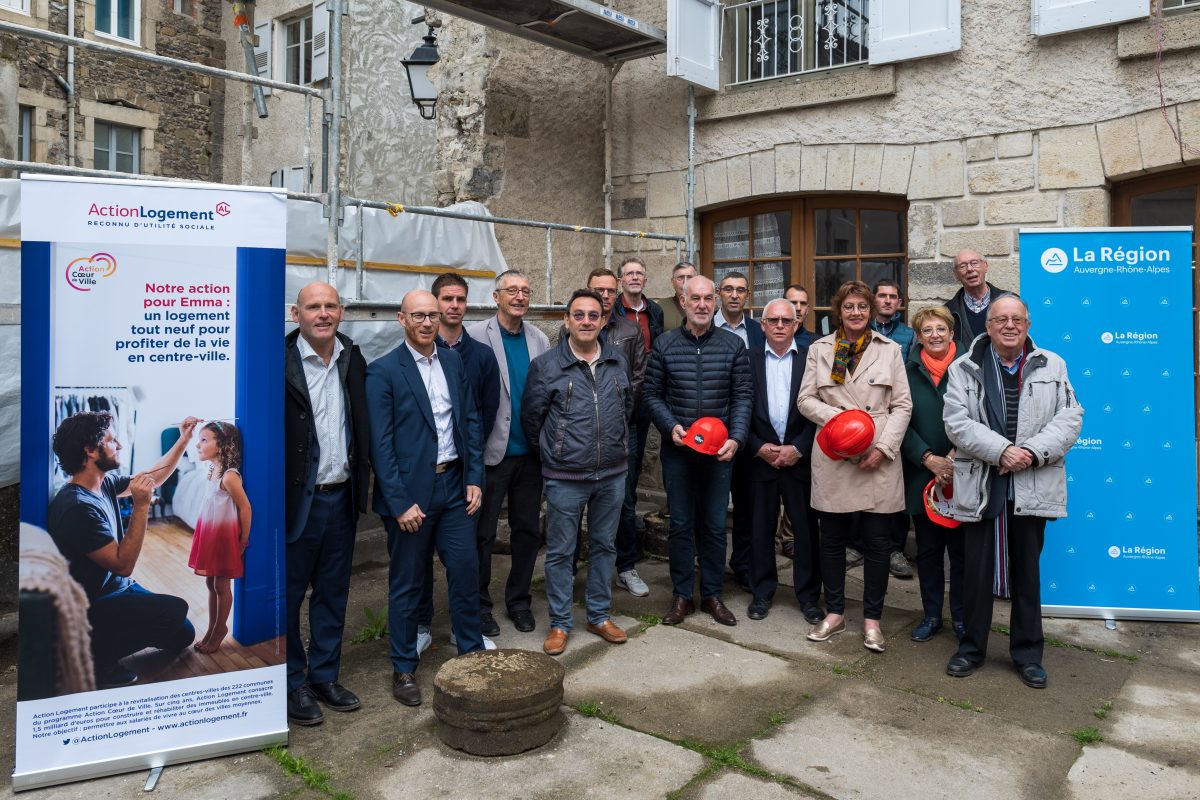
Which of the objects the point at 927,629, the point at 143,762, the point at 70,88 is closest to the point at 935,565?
the point at 927,629

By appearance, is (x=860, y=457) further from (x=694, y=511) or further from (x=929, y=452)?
(x=694, y=511)

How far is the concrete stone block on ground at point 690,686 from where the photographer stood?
358 centimetres

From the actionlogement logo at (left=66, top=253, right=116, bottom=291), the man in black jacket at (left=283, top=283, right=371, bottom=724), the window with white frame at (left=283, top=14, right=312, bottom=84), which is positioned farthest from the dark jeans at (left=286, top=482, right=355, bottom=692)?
the window with white frame at (left=283, top=14, right=312, bottom=84)

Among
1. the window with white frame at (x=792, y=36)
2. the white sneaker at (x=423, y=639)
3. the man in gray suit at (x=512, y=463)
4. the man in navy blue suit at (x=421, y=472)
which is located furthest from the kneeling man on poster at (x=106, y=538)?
the window with white frame at (x=792, y=36)

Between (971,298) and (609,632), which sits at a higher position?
(971,298)

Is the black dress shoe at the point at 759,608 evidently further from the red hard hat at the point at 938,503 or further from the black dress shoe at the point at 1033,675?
the black dress shoe at the point at 1033,675

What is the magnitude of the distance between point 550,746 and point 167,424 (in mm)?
1797

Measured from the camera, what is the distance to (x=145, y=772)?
3.21m

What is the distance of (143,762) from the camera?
318 centimetres

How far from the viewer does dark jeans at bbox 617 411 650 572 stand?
5191 millimetres

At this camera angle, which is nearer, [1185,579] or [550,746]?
[550,746]

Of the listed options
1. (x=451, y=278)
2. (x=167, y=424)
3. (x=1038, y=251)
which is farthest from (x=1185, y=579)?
(x=167, y=424)

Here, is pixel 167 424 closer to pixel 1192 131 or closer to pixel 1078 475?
pixel 1078 475

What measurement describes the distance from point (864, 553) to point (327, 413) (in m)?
2.61
